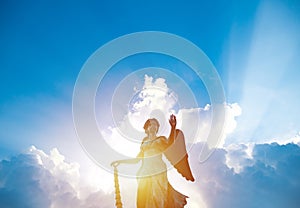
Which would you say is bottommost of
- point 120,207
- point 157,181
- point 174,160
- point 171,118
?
point 120,207

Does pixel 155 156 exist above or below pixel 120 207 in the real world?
above

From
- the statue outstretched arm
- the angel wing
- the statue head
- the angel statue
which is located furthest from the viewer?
the statue head

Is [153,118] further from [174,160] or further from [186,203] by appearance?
[186,203]

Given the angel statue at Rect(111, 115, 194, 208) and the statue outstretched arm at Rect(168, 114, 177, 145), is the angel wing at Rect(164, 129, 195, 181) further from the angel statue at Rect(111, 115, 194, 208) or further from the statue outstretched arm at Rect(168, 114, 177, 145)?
the statue outstretched arm at Rect(168, 114, 177, 145)

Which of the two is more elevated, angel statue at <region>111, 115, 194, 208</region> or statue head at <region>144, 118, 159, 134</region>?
statue head at <region>144, 118, 159, 134</region>

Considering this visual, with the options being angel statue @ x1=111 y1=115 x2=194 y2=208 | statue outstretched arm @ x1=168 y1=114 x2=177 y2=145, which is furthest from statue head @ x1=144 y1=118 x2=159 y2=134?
statue outstretched arm @ x1=168 y1=114 x2=177 y2=145

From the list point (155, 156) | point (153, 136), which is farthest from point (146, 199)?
point (153, 136)

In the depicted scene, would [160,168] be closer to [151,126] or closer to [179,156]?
[179,156]

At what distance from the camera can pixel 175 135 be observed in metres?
14.3

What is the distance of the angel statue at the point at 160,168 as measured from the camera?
44.1 feet

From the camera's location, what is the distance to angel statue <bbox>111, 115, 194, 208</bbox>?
13.4m

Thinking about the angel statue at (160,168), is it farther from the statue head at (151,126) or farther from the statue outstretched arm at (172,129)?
the statue head at (151,126)

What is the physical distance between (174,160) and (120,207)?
10.3 feet

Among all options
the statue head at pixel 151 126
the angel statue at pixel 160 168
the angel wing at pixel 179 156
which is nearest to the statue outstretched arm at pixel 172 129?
the angel statue at pixel 160 168
